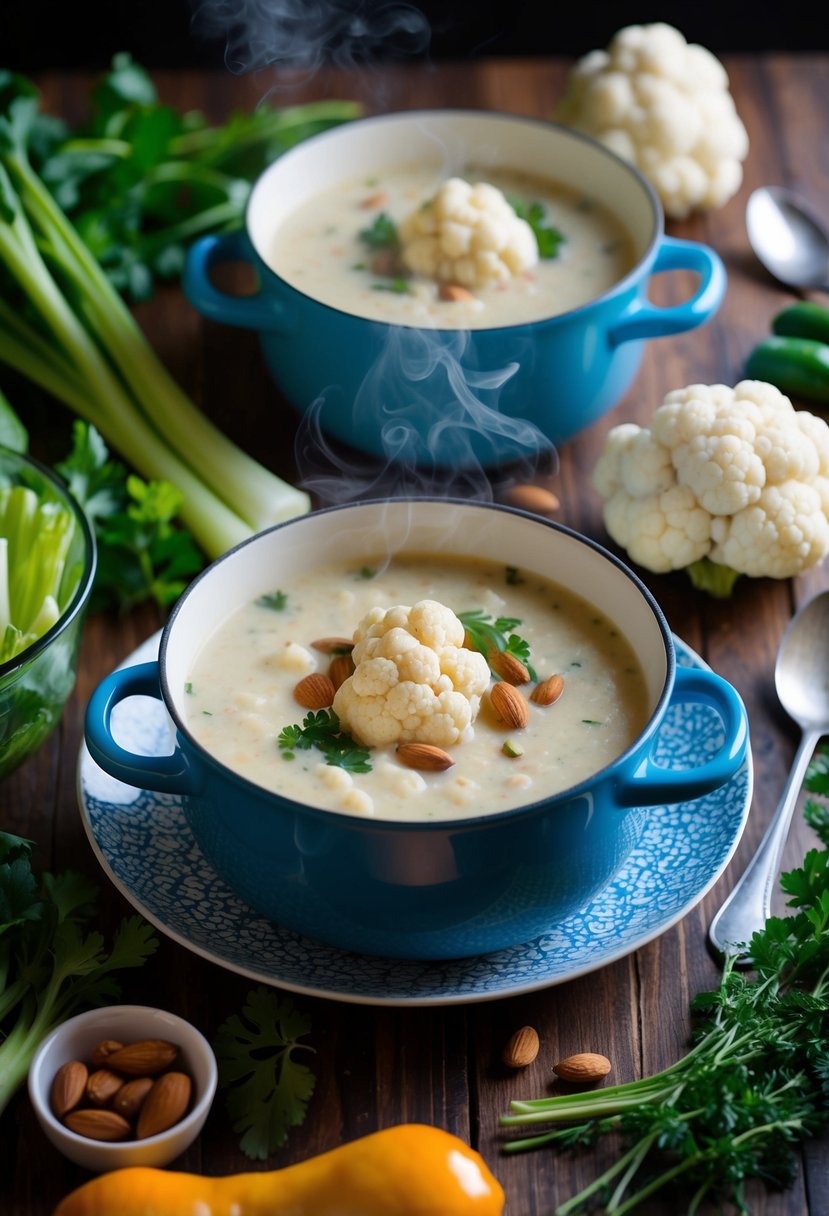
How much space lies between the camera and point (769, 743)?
2189mm

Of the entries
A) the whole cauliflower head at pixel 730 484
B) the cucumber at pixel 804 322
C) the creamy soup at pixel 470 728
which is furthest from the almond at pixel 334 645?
the cucumber at pixel 804 322

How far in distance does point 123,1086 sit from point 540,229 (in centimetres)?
168

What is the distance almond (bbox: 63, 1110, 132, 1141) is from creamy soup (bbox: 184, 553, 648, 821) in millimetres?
386

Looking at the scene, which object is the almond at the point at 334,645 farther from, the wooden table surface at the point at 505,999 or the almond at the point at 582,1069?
the almond at the point at 582,1069

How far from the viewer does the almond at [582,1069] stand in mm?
1709

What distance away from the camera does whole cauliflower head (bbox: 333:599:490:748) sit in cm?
175

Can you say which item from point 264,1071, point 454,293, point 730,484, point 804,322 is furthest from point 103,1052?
point 804,322

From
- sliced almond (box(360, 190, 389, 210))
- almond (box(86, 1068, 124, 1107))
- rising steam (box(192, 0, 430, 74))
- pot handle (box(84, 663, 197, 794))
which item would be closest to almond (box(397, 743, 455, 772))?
pot handle (box(84, 663, 197, 794))

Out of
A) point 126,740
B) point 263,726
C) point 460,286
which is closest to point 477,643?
point 263,726

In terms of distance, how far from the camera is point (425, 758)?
5.75 feet

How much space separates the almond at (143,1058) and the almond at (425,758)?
0.41 meters

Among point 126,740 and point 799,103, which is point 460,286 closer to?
point 126,740

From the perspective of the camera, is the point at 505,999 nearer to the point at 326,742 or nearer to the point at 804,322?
the point at 326,742

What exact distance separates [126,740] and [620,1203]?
2.79 ft
